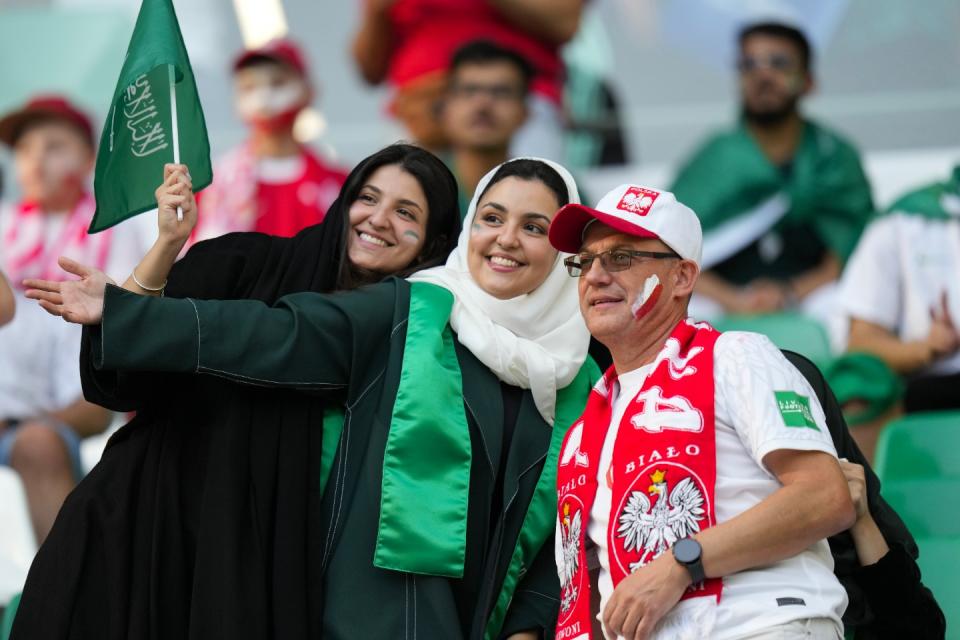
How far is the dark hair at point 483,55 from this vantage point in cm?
612

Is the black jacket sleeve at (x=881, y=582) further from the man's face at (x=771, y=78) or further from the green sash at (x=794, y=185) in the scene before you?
the man's face at (x=771, y=78)

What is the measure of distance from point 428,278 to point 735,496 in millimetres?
966

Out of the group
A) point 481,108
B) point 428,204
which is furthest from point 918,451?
point 481,108

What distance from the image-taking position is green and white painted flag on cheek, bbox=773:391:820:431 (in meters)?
2.45

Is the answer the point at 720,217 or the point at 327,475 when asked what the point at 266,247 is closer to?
the point at 327,475

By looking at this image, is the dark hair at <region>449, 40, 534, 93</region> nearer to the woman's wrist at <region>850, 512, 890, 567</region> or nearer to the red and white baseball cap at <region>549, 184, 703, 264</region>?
the red and white baseball cap at <region>549, 184, 703, 264</region>

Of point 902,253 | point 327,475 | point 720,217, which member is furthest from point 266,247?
point 720,217

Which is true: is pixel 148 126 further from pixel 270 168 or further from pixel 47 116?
pixel 47 116

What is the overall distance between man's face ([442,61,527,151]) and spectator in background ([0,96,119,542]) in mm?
1419

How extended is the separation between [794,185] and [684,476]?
3.90 m

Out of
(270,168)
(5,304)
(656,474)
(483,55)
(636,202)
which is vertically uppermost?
(483,55)

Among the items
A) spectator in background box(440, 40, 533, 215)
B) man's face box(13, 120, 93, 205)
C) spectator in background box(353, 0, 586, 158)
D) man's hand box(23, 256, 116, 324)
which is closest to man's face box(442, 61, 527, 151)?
spectator in background box(440, 40, 533, 215)

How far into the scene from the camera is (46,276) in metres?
5.94

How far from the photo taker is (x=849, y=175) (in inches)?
244
